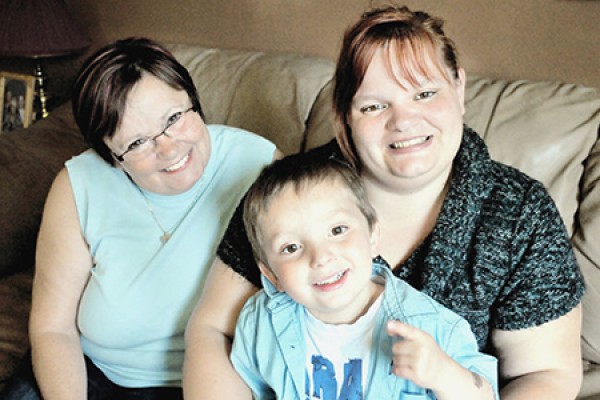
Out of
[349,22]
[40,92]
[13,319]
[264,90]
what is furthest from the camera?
[40,92]

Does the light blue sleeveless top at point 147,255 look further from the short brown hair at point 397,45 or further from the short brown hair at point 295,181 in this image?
the short brown hair at point 397,45

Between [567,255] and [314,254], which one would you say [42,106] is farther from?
[567,255]

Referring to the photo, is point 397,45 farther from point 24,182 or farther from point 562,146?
point 24,182

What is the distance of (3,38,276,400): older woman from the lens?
57.9 inches

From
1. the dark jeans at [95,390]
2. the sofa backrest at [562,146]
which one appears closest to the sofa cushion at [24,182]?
the dark jeans at [95,390]

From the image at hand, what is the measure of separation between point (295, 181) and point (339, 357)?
1.08 ft

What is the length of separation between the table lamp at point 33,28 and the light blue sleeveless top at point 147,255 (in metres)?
1.42

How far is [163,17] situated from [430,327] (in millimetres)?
2088

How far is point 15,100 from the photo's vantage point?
3.17 metres

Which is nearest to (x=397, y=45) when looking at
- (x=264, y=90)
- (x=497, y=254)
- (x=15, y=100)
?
(x=497, y=254)

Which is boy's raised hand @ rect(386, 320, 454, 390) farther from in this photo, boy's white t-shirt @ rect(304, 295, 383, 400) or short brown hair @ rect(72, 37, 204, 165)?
short brown hair @ rect(72, 37, 204, 165)

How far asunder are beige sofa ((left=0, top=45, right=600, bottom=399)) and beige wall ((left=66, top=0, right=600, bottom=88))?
0.62 feet

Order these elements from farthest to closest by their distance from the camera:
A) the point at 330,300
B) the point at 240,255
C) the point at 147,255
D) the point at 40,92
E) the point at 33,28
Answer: the point at 40,92
the point at 33,28
the point at 147,255
the point at 240,255
the point at 330,300

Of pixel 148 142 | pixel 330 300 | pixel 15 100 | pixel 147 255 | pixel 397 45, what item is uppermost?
pixel 397 45
